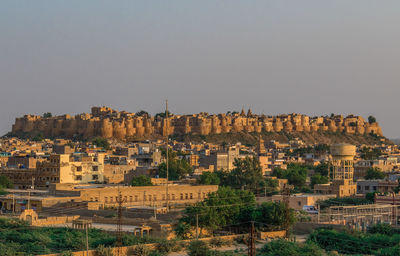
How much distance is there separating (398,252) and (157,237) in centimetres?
863

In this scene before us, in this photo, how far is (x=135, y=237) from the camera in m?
28.6

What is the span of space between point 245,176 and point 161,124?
6005 cm

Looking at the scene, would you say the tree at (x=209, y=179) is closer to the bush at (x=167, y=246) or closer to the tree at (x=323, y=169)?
the tree at (x=323, y=169)

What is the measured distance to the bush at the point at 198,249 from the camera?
26.1 meters

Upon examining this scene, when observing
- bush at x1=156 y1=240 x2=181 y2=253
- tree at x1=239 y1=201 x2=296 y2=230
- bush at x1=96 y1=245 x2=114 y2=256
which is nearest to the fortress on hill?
tree at x1=239 y1=201 x2=296 y2=230

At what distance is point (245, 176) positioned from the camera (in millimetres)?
61250

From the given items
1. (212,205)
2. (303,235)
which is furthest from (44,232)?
(303,235)

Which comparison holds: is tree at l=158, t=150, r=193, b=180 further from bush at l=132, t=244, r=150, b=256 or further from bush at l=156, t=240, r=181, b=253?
bush at l=132, t=244, r=150, b=256

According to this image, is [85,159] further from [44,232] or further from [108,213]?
[44,232]

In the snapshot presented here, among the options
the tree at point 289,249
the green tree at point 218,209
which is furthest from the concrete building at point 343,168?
the tree at point 289,249

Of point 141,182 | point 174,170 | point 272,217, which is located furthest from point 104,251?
point 174,170

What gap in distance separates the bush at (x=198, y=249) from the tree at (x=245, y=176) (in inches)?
1288

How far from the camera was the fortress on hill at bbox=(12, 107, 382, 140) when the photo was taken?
115062 millimetres

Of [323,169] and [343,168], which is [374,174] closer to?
[323,169]
